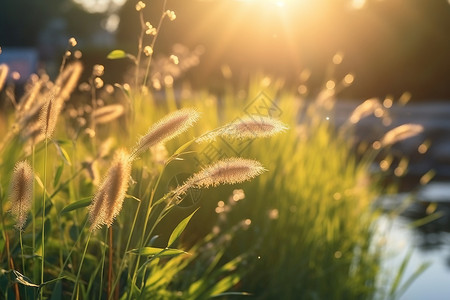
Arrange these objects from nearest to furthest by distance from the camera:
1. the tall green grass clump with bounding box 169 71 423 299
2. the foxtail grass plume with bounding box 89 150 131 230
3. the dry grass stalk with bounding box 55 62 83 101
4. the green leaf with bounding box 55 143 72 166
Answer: the foxtail grass plume with bounding box 89 150 131 230 → the green leaf with bounding box 55 143 72 166 → the dry grass stalk with bounding box 55 62 83 101 → the tall green grass clump with bounding box 169 71 423 299

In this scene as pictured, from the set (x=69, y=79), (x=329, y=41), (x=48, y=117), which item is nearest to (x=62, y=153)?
(x=69, y=79)

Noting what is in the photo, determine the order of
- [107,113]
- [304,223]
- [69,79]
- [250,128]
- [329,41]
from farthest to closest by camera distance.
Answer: [329,41], [304,223], [107,113], [69,79], [250,128]

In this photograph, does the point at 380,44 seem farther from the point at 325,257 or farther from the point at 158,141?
the point at 158,141

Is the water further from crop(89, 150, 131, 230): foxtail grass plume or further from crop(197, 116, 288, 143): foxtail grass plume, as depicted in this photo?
crop(89, 150, 131, 230): foxtail grass plume

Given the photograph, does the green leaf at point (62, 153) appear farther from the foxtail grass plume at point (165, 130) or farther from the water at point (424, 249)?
the water at point (424, 249)

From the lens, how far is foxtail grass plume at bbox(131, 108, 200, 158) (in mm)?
1396

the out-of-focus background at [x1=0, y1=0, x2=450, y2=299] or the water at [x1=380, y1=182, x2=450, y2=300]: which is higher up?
the out-of-focus background at [x1=0, y1=0, x2=450, y2=299]

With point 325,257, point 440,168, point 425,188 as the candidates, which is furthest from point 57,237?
point 440,168

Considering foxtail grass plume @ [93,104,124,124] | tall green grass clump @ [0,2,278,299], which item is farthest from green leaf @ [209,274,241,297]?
foxtail grass plume @ [93,104,124,124]

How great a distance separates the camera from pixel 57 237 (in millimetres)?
2672

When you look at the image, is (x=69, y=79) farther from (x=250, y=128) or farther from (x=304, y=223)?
(x=304, y=223)

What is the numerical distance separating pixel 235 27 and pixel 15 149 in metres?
13.1

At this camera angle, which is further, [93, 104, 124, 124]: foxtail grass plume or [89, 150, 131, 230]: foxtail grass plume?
[93, 104, 124, 124]: foxtail grass plume

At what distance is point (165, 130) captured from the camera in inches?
55.5
